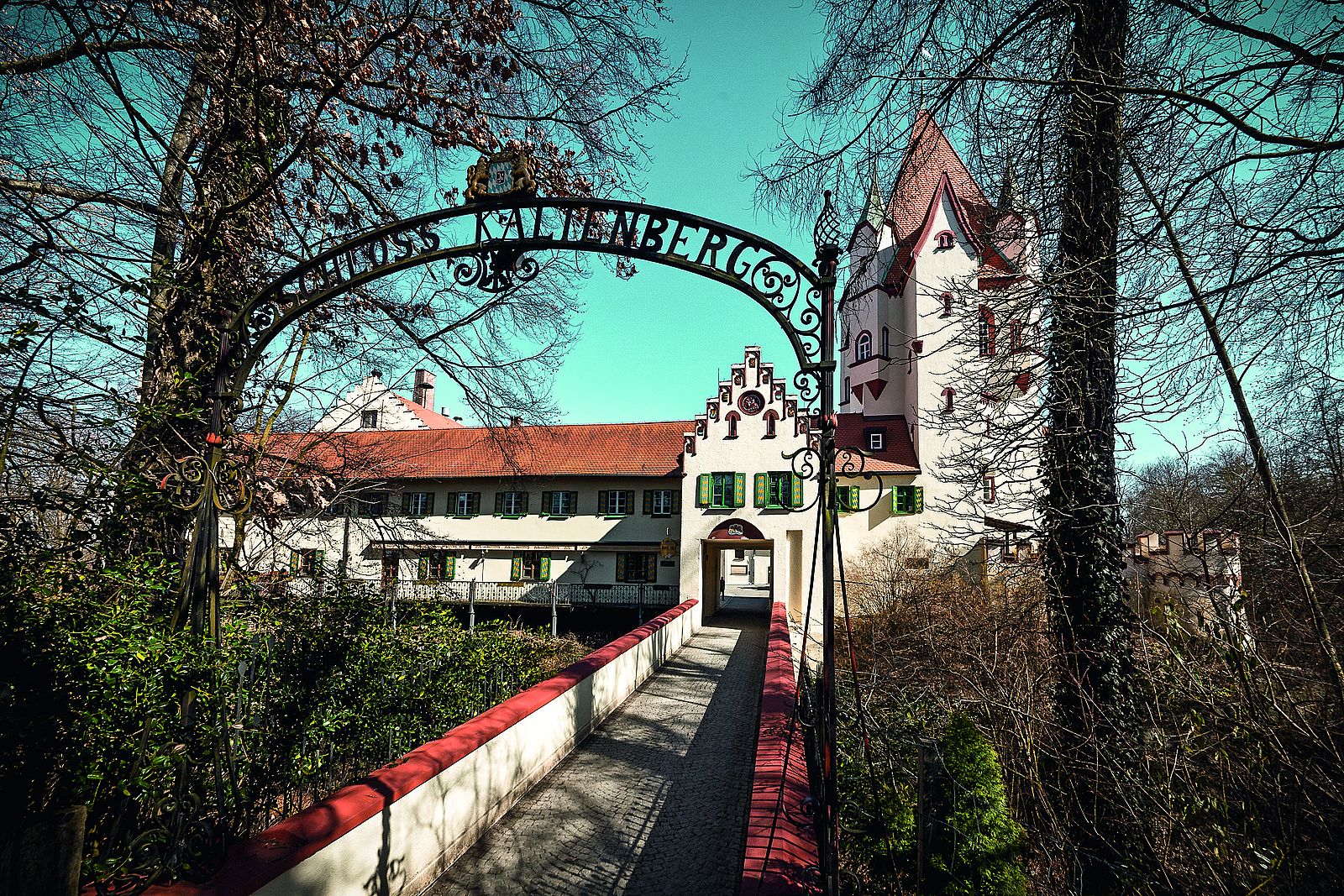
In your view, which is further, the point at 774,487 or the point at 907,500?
the point at 907,500

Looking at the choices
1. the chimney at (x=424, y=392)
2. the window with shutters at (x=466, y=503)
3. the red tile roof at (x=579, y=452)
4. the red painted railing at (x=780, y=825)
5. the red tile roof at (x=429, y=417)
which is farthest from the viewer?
the chimney at (x=424, y=392)

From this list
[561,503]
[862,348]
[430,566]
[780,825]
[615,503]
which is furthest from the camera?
[862,348]

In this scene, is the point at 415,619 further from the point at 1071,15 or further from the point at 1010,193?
the point at 1071,15

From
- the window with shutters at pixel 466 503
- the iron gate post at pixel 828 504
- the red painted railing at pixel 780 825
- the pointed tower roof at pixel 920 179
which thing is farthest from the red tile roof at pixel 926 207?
the window with shutters at pixel 466 503

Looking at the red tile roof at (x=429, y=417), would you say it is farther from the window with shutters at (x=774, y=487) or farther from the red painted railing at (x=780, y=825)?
the red painted railing at (x=780, y=825)

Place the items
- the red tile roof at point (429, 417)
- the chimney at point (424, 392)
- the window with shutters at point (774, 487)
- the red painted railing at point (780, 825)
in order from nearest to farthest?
the red painted railing at point (780, 825) → the window with shutters at point (774, 487) → the red tile roof at point (429, 417) → the chimney at point (424, 392)

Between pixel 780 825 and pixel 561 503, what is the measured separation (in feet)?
76.1

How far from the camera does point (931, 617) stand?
1029 cm

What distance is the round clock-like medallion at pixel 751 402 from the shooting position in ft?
76.8

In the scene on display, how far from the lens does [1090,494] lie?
547 cm

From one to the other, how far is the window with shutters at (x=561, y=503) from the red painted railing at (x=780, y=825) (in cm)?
2033

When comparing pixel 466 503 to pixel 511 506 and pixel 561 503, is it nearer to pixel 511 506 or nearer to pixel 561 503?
pixel 511 506

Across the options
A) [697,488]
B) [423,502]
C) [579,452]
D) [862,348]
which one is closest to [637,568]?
[697,488]

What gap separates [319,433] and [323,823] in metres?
5.39
